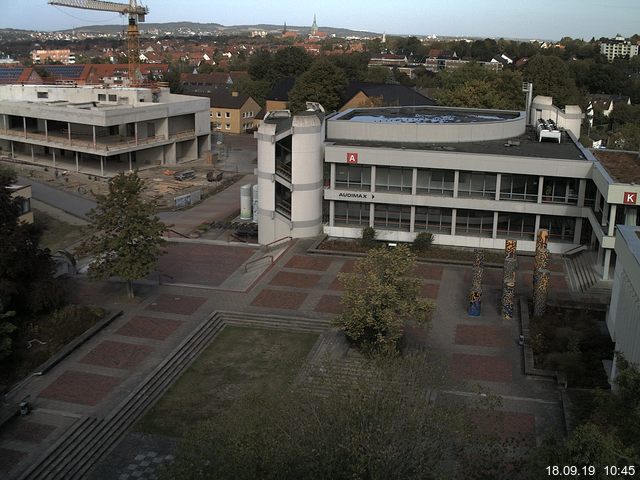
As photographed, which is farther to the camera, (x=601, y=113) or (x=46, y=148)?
(x=601, y=113)

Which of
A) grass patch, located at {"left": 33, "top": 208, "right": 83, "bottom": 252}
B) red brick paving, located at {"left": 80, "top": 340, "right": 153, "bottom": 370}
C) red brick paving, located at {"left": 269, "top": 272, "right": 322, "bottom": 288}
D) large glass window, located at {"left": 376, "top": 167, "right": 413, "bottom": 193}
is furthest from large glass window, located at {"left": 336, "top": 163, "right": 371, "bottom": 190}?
red brick paving, located at {"left": 80, "top": 340, "right": 153, "bottom": 370}

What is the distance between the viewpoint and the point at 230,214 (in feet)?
156

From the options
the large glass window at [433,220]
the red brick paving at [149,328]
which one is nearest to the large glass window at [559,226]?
the large glass window at [433,220]

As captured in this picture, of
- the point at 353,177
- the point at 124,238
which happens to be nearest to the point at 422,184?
the point at 353,177

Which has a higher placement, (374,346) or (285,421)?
(285,421)

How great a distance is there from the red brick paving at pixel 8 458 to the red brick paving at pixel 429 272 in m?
20.5

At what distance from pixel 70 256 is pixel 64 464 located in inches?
670

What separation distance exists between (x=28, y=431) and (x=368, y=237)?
72.5 feet

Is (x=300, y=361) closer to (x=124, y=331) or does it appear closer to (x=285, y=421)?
(x=124, y=331)

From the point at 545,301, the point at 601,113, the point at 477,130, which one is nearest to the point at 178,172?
the point at 477,130

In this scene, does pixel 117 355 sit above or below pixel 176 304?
below

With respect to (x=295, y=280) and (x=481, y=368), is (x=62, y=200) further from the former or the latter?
(x=481, y=368)
